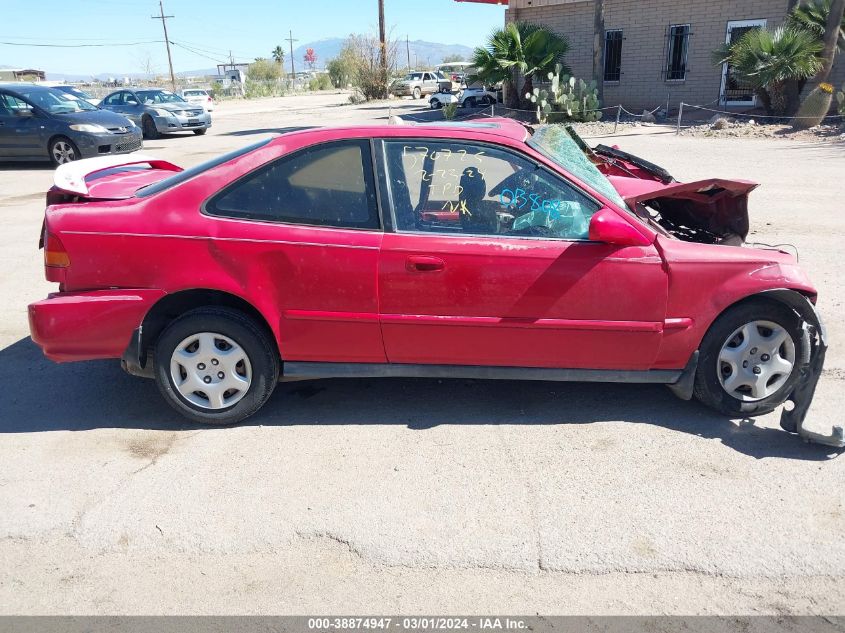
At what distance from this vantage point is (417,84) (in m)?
43.5

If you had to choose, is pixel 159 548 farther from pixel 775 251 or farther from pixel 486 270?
pixel 775 251

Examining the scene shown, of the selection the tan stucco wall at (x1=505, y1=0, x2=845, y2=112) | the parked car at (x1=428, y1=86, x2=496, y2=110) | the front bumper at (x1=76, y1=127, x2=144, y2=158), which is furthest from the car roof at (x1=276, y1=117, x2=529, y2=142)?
the parked car at (x1=428, y1=86, x2=496, y2=110)

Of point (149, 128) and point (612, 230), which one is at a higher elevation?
point (612, 230)

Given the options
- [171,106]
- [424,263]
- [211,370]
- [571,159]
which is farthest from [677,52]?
[211,370]

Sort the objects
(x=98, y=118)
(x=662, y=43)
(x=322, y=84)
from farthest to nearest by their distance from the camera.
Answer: (x=322, y=84), (x=662, y=43), (x=98, y=118)

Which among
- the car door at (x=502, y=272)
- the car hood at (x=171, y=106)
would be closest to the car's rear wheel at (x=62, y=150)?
the car hood at (x=171, y=106)

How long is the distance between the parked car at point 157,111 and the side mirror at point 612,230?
20.7 meters

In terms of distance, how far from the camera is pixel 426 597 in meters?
2.80

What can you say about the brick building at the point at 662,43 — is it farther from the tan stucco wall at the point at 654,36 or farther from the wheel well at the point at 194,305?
the wheel well at the point at 194,305

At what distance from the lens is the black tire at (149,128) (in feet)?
71.6

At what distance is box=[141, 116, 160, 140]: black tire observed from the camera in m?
21.8

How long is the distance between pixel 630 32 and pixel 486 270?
2387 centimetres

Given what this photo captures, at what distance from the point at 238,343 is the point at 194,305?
1.24 feet

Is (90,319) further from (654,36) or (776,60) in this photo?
(654,36)
